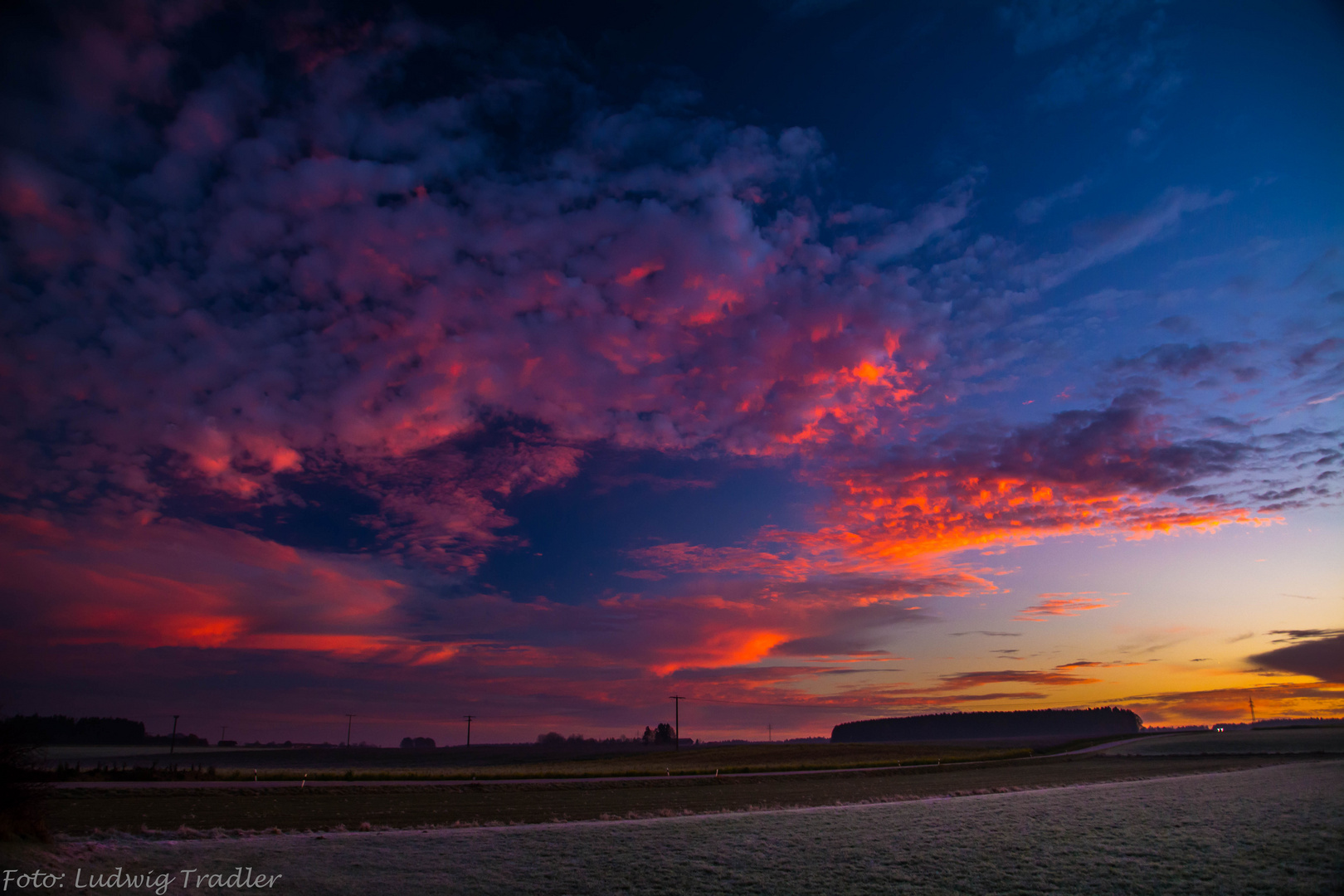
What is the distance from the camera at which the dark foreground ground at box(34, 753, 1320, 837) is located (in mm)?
24891

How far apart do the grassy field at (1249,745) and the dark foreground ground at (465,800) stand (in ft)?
132

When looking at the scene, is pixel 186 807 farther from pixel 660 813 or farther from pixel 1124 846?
pixel 1124 846

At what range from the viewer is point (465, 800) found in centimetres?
3628

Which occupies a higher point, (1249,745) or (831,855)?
(831,855)

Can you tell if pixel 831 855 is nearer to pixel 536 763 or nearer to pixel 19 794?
pixel 19 794

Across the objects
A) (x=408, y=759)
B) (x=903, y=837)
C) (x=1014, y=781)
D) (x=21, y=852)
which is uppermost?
(x=21, y=852)

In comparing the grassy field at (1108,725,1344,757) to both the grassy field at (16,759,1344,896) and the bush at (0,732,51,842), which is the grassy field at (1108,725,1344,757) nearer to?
the grassy field at (16,759,1344,896)

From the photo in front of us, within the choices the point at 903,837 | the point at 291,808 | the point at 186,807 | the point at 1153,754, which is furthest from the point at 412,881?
the point at 1153,754

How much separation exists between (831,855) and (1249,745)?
109 m

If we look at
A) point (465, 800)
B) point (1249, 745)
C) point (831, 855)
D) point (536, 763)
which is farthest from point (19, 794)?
point (1249, 745)

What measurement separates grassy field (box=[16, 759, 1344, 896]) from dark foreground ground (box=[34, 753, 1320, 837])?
7.59 m

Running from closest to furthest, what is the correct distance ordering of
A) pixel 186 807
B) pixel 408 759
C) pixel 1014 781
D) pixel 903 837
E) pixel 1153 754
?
pixel 903 837
pixel 186 807
pixel 1014 781
pixel 1153 754
pixel 408 759

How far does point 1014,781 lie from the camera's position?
133ft

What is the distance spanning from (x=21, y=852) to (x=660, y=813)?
1968 centimetres
